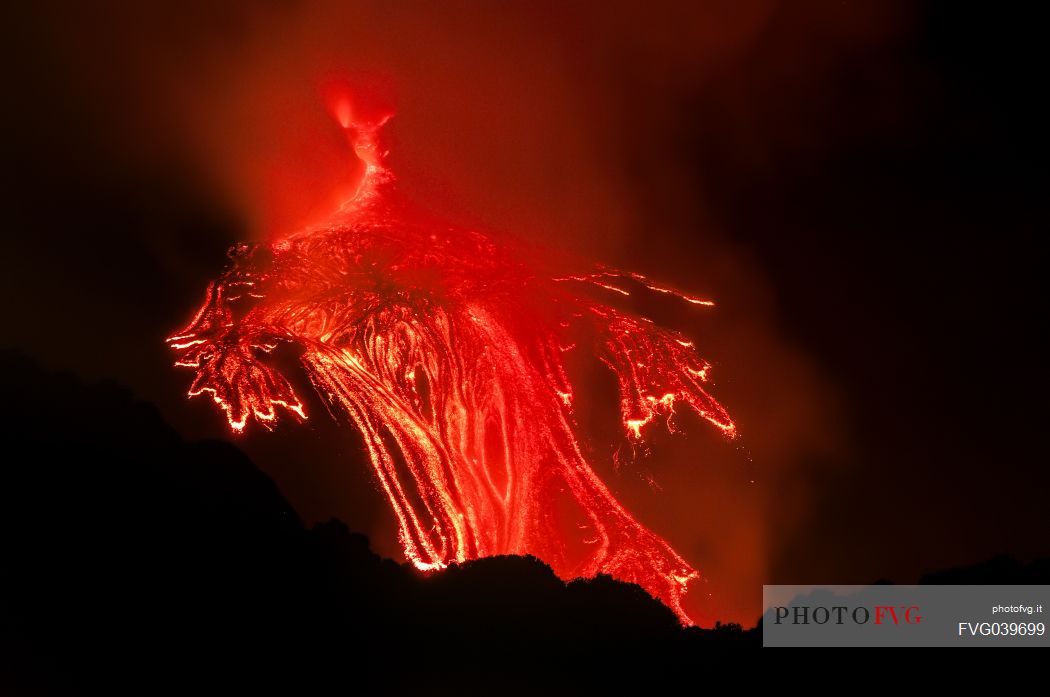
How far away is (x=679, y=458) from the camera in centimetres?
1305

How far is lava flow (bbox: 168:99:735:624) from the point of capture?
443 inches

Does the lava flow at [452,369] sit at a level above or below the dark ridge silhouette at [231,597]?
above

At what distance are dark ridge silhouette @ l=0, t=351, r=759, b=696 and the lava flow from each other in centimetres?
272

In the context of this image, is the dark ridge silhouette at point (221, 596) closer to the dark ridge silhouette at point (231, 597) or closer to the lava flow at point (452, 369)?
the dark ridge silhouette at point (231, 597)

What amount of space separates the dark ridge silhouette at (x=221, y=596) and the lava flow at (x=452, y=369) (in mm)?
2724

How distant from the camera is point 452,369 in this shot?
43.4 ft

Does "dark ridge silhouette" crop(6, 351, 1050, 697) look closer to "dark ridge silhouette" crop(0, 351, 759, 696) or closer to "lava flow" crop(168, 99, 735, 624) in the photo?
"dark ridge silhouette" crop(0, 351, 759, 696)

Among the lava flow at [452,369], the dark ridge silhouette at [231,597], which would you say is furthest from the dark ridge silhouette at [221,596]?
the lava flow at [452,369]

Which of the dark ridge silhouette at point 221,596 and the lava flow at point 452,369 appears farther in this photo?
the lava flow at point 452,369

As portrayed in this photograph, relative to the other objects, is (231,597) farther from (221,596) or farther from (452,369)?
(452,369)

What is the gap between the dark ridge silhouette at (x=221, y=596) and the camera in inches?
271

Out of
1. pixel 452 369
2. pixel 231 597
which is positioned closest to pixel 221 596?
pixel 231 597

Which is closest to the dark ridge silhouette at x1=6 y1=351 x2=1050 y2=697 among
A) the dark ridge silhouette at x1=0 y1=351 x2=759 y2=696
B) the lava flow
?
the dark ridge silhouette at x1=0 y1=351 x2=759 y2=696

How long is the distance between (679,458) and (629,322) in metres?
2.74
